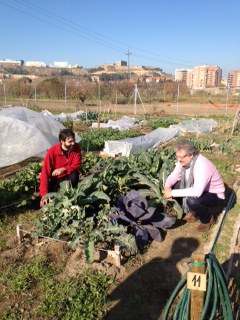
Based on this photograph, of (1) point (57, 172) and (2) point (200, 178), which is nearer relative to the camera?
(2) point (200, 178)

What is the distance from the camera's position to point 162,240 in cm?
416

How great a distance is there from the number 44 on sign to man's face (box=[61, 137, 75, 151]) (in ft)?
9.63

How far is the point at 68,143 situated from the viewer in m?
4.71

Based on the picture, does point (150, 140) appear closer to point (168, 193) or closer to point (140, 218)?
point (168, 193)

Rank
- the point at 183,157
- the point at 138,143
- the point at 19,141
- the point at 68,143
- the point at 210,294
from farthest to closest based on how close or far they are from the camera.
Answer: the point at 138,143, the point at 19,141, the point at 68,143, the point at 183,157, the point at 210,294

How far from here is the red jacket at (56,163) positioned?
4598 mm

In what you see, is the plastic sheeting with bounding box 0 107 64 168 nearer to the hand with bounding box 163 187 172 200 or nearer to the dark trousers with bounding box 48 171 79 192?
the dark trousers with bounding box 48 171 79 192

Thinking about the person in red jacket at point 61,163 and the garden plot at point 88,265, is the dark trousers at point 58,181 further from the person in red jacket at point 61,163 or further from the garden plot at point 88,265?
the garden plot at point 88,265

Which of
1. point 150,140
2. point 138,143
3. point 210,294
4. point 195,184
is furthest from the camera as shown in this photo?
point 150,140

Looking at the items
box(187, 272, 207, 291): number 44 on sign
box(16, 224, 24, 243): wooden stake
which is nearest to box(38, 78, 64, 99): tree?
box(16, 224, 24, 243): wooden stake

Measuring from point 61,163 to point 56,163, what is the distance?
0.08 m

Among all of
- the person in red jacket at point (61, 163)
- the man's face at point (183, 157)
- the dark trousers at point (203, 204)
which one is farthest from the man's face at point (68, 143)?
the dark trousers at point (203, 204)

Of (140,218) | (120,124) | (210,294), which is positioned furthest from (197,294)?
(120,124)

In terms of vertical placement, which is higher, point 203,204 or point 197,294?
point 197,294
